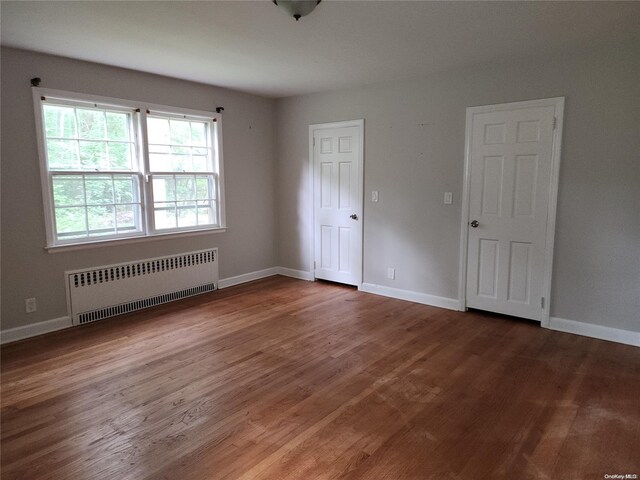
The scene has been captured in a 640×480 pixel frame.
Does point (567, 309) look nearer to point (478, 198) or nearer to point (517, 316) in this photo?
A: point (517, 316)

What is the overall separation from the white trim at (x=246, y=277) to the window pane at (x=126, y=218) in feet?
4.37

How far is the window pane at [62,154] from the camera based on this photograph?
367 cm

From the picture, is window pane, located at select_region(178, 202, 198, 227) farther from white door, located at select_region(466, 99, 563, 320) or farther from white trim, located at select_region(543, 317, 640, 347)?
white trim, located at select_region(543, 317, 640, 347)

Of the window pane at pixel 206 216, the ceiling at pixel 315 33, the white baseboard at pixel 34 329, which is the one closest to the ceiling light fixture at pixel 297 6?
the ceiling at pixel 315 33

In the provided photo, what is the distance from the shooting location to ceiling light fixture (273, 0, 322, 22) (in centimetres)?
238

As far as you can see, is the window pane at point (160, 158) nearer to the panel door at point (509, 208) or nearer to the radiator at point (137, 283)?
the radiator at point (137, 283)

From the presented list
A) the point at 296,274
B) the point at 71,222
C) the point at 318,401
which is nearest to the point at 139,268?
the point at 71,222

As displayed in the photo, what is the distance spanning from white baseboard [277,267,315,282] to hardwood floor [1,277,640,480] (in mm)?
1589

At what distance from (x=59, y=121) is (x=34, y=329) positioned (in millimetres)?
1895

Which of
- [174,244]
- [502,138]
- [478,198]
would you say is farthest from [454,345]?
[174,244]

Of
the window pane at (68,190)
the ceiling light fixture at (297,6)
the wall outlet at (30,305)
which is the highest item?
the ceiling light fixture at (297,6)

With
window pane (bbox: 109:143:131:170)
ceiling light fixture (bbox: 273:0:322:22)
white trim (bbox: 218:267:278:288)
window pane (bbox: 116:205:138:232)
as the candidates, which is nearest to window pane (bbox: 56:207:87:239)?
window pane (bbox: 116:205:138:232)

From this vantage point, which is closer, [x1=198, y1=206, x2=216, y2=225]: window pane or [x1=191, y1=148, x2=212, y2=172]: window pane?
[x1=191, y1=148, x2=212, y2=172]: window pane

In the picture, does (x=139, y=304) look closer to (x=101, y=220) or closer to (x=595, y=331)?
(x=101, y=220)
